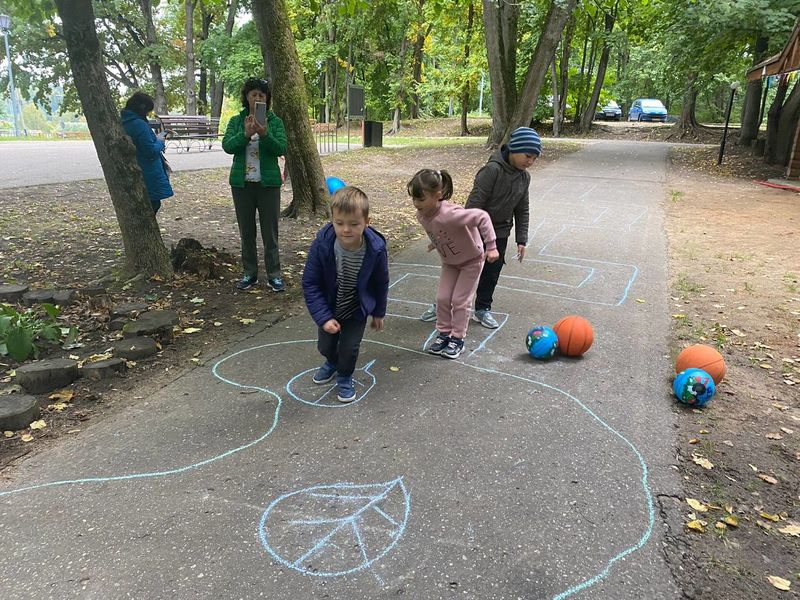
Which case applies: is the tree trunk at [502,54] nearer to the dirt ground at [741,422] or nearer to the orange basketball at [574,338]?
the dirt ground at [741,422]

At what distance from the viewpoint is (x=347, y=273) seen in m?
3.23

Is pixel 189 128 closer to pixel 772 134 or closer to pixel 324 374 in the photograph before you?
pixel 324 374

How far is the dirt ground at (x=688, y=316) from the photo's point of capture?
97.5 inches

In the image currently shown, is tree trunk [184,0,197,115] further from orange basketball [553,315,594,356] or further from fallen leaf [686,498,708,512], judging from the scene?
fallen leaf [686,498,708,512]

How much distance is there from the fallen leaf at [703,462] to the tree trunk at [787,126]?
50.9 ft

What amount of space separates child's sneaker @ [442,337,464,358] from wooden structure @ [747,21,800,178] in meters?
12.5

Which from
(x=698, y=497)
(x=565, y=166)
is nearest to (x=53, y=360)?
(x=698, y=497)

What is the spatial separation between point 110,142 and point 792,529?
18.0 feet

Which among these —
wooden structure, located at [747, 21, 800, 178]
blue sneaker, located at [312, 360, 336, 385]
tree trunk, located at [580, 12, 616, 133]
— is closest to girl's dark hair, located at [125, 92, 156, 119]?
blue sneaker, located at [312, 360, 336, 385]

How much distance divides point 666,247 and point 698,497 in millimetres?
5828

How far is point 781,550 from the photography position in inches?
92.4

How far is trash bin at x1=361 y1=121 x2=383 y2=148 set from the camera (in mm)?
20562

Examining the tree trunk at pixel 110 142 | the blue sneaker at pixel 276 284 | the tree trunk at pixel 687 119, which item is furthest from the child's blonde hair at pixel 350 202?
the tree trunk at pixel 687 119

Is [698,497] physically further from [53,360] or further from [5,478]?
[53,360]
